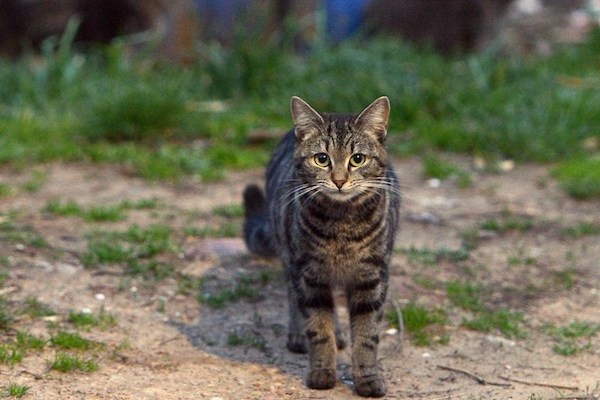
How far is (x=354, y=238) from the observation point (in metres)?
4.14

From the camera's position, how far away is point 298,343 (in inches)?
179

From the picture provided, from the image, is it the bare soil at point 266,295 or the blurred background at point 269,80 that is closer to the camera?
the bare soil at point 266,295

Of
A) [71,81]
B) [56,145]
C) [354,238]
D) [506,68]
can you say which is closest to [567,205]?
[506,68]

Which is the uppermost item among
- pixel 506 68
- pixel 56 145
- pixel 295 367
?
pixel 506 68

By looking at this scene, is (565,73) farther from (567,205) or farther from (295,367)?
(295,367)

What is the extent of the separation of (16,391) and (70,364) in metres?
0.34

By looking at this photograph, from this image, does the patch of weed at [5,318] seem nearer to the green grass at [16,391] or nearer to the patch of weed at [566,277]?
the green grass at [16,391]

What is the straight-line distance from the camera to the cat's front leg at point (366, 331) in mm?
4055

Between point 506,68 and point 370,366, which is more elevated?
point 506,68

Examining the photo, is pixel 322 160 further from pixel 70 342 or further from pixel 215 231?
pixel 215 231

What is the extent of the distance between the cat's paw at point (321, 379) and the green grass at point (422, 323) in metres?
0.65

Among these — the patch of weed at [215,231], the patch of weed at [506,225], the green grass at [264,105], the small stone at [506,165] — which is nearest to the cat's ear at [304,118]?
the patch of weed at [215,231]

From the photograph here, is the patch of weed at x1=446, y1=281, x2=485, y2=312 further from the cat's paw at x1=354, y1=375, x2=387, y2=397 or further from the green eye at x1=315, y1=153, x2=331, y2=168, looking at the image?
the green eye at x1=315, y1=153, x2=331, y2=168

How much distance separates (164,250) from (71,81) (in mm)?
3333
